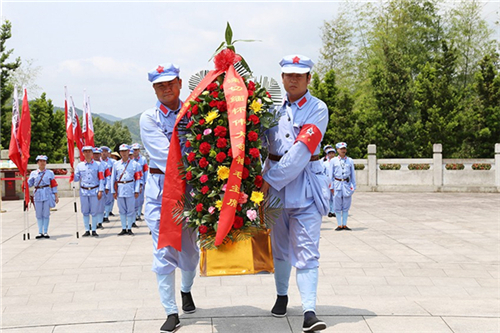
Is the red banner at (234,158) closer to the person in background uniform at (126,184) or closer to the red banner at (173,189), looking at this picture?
the red banner at (173,189)

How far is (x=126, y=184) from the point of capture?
1210cm

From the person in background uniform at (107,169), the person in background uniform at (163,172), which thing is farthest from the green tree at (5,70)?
the person in background uniform at (163,172)

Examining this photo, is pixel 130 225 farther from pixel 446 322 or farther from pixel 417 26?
pixel 417 26

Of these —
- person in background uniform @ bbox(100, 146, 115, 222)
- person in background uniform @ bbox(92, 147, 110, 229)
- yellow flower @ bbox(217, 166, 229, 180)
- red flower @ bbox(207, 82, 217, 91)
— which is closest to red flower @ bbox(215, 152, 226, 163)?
yellow flower @ bbox(217, 166, 229, 180)

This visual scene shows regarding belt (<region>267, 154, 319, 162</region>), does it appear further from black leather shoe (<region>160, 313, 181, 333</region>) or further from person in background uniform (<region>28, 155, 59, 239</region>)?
person in background uniform (<region>28, 155, 59, 239</region>)

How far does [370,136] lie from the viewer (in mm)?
26047

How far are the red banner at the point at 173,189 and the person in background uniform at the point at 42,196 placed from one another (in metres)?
7.60

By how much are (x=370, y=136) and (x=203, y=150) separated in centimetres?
2263

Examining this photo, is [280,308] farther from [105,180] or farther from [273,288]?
[105,180]

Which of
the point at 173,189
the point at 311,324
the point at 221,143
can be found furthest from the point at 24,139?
the point at 311,324

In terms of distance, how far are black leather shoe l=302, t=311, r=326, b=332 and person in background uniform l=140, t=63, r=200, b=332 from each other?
1.02 meters

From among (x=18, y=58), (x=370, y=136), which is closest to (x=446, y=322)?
(x=370, y=136)

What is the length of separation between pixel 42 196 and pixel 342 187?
6114mm

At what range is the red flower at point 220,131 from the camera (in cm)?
423
